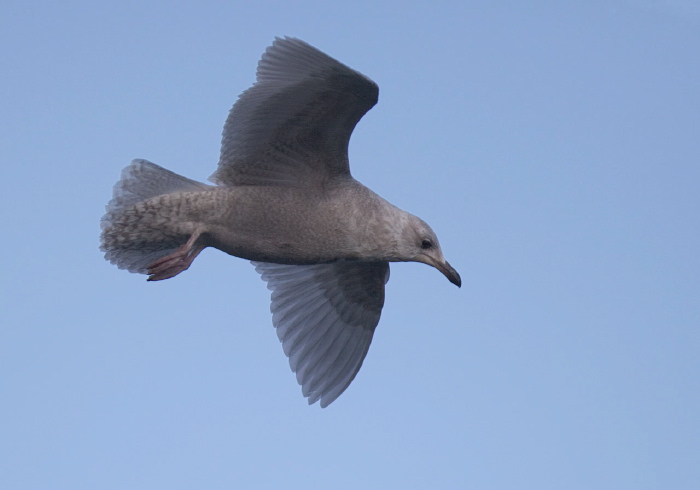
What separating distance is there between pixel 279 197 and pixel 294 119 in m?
0.58

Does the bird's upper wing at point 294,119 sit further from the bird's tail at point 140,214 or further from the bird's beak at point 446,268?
the bird's beak at point 446,268

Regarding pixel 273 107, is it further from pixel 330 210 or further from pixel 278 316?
pixel 278 316

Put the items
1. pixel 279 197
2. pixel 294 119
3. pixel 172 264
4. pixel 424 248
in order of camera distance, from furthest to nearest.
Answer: pixel 424 248
pixel 279 197
pixel 294 119
pixel 172 264

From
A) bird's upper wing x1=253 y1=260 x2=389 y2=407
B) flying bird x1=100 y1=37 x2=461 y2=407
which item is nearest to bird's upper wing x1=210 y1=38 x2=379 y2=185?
flying bird x1=100 y1=37 x2=461 y2=407

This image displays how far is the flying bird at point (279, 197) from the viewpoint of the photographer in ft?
25.8

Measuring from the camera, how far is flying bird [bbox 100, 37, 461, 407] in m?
7.87

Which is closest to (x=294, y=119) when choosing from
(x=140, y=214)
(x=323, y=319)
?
(x=140, y=214)

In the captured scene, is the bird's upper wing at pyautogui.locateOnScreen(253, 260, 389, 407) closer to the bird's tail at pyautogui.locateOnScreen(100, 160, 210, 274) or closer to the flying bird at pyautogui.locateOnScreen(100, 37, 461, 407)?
the flying bird at pyautogui.locateOnScreen(100, 37, 461, 407)

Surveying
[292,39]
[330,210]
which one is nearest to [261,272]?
[330,210]

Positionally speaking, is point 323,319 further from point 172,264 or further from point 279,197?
point 172,264

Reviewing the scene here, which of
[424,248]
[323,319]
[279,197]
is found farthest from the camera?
[323,319]

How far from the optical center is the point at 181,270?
7.90m

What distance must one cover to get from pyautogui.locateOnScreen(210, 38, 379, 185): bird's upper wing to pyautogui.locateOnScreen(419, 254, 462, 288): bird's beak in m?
0.94

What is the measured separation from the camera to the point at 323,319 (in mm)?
9719
